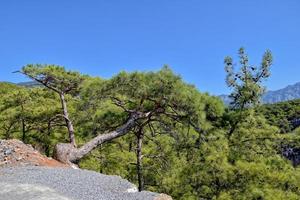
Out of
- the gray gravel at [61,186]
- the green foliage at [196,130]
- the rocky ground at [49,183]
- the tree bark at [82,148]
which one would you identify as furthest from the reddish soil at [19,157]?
the green foliage at [196,130]

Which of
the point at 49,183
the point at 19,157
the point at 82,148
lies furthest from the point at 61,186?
the point at 82,148

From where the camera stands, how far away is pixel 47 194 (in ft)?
40.0

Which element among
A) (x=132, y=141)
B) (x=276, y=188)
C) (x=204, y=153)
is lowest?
(x=276, y=188)

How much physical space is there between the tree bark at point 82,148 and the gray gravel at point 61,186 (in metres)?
3.22

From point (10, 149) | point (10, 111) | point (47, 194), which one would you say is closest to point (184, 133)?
point (10, 149)

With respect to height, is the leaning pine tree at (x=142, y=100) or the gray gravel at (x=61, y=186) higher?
the leaning pine tree at (x=142, y=100)

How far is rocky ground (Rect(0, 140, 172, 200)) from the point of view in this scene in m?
12.6

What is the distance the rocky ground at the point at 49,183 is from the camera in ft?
41.3

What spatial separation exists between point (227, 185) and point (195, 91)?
13.5 feet

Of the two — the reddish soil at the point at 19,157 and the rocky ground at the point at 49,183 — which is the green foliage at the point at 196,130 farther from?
the rocky ground at the point at 49,183

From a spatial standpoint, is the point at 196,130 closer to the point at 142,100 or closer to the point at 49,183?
the point at 142,100

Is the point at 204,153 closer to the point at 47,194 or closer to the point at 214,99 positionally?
the point at 214,99

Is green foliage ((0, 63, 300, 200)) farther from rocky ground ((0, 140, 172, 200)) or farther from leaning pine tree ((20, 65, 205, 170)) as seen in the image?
rocky ground ((0, 140, 172, 200))

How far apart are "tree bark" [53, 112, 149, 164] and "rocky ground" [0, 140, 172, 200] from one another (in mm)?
1226
